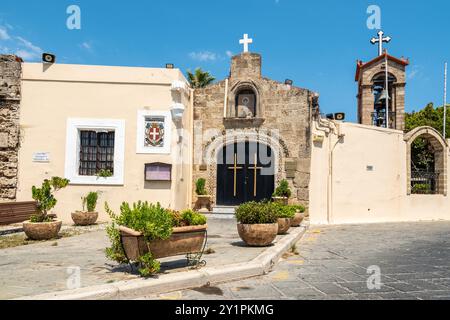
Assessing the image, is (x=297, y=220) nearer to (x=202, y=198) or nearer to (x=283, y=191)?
(x=283, y=191)

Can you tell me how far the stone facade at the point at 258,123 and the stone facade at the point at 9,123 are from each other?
6236 mm

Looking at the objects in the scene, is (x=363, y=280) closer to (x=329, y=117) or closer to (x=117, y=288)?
(x=117, y=288)

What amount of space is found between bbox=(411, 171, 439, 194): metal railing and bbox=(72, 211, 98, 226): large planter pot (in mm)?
12498

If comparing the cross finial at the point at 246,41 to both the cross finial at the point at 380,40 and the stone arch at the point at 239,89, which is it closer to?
the stone arch at the point at 239,89

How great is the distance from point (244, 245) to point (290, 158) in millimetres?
6954

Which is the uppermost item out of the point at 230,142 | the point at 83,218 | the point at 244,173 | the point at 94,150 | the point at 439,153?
the point at 230,142

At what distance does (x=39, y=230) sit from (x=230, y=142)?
7.99m

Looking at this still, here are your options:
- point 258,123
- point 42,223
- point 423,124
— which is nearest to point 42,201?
point 42,223

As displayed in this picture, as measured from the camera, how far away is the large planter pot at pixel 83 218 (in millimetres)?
11680

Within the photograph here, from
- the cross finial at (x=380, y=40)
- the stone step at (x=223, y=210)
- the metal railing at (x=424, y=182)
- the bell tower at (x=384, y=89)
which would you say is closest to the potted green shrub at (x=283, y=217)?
the stone step at (x=223, y=210)

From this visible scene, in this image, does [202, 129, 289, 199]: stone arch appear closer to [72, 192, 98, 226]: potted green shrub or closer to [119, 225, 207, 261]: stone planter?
[72, 192, 98, 226]: potted green shrub

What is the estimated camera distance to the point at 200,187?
1460 cm

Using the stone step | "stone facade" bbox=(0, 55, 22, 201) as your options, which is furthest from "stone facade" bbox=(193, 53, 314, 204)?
"stone facade" bbox=(0, 55, 22, 201)
